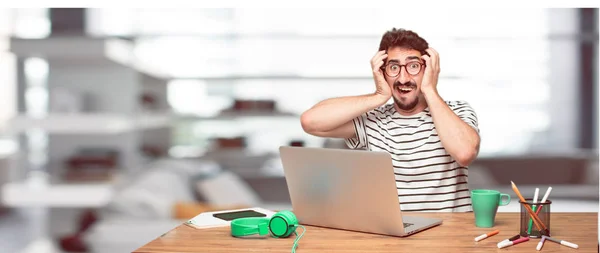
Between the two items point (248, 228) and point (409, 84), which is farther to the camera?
point (409, 84)

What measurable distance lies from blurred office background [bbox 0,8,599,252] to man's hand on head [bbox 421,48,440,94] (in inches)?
91.7

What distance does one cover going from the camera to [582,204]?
173 inches

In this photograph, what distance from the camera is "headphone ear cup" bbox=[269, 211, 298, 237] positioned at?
145cm

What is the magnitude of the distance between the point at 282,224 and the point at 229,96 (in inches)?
131

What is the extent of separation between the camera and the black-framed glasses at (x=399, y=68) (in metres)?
2.09

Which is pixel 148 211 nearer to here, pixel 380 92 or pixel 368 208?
pixel 380 92

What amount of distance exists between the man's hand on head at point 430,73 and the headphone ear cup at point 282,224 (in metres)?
0.74

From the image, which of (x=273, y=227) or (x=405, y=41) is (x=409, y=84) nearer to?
(x=405, y=41)

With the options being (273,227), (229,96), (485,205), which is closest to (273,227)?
(273,227)

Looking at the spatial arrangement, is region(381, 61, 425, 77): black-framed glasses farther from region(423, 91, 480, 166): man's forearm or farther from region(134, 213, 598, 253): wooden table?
region(134, 213, 598, 253): wooden table

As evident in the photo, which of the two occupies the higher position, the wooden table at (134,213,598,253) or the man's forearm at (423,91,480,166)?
the man's forearm at (423,91,480,166)

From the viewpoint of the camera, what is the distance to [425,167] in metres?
2.08

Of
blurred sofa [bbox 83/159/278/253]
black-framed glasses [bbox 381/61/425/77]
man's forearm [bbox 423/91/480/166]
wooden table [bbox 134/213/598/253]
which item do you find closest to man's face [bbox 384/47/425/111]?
black-framed glasses [bbox 381/61/425/77]

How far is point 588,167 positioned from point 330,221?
3989 millimetres
